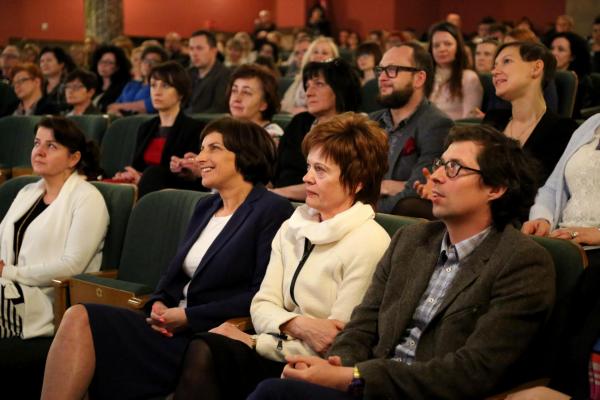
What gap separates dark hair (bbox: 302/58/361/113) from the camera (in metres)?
3.87

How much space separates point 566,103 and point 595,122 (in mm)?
1860

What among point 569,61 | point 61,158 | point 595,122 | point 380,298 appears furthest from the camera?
point 569,61

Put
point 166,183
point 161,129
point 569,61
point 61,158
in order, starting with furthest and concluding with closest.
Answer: point 569,61
point 161,129
point 166,183
point 61,158

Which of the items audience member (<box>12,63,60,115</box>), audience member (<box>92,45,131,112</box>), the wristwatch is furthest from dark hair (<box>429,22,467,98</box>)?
the wristwatch

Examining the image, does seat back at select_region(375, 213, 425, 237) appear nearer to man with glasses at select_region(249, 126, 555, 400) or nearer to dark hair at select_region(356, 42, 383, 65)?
man with glasses at select_region(249, 126, 555, 400)

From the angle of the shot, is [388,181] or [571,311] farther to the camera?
[388,181]

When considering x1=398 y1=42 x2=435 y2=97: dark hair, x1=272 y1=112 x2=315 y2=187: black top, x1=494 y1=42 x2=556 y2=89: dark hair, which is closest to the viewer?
x1=494 y1=42 x2=556 y2=89: dark hair

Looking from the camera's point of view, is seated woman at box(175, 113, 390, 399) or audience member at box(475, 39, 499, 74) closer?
seated woman at box(175, 113, 390, 399)

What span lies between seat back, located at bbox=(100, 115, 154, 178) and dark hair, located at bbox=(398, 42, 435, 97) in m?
1.88

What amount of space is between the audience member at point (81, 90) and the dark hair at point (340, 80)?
2491 millimetres

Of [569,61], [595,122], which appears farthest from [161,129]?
[569,61]

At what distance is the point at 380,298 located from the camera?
2.28 metres

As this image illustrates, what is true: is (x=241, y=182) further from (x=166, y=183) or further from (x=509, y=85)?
(x=166, y=183)

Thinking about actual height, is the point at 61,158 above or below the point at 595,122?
below
